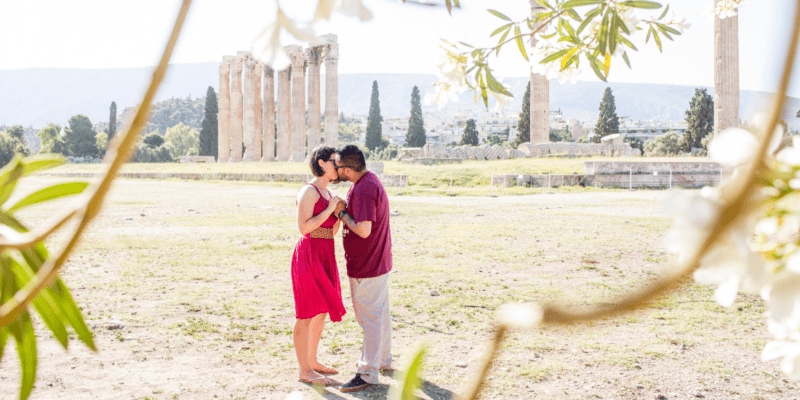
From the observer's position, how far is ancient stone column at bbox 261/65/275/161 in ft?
123

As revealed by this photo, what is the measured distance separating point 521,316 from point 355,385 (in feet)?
12.2

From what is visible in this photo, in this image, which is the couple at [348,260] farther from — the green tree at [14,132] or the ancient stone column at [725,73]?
the green tree at [14,132]

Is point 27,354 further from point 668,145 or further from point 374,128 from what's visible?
point 374,128

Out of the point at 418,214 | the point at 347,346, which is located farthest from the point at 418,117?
the point at 347,346

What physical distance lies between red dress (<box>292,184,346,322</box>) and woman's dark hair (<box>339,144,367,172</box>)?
0.92ft

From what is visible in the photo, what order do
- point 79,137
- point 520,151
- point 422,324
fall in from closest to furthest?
point 422,324
point 520,151
point 79,137

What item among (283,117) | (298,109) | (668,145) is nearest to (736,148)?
(298,109)

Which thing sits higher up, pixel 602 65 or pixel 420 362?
pixel 602 65

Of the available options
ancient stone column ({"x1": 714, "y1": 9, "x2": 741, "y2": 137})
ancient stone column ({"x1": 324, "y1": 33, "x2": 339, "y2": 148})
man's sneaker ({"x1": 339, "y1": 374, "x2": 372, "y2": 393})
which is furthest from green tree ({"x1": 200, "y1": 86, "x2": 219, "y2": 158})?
man's sneaker ({"x1": 339, "y1": 374, "x2": 372, "y2": 393})

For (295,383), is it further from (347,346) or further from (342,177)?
(342,177)

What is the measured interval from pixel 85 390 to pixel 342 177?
2.14 m

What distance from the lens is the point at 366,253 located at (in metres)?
3.88

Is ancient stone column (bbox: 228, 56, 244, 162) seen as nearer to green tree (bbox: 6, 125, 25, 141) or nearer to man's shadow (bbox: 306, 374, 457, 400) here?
green tree (bbox: 6, 125, 25, 141)

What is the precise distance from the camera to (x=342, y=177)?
4.02 m
